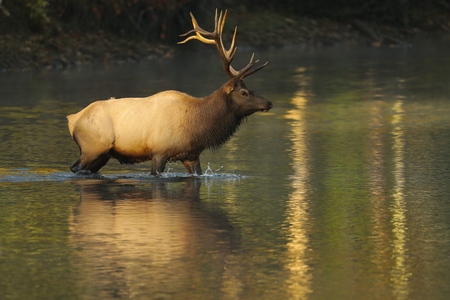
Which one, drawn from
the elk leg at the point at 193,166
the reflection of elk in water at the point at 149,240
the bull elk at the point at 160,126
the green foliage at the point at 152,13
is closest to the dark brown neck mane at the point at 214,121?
the bull elk at the point at 160,126

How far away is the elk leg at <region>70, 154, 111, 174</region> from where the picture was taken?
51.3 feet

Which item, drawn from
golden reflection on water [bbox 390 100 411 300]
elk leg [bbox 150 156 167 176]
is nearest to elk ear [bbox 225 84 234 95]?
elk leg [bbox 150 156 167 176]

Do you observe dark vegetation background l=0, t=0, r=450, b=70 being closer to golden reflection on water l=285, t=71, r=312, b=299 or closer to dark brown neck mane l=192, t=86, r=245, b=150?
golden reflection on water l=285, t=71, r=312, b=299

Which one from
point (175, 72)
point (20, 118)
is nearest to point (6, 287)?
point (20, 118)

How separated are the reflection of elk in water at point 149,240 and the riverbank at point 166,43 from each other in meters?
18.8

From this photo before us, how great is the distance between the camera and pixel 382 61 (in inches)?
1446

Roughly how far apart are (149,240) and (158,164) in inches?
151

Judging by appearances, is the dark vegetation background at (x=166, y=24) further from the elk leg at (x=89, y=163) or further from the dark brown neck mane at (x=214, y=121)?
the dark brown neck mane at (x=214, y=121)

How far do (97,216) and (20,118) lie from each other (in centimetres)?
975

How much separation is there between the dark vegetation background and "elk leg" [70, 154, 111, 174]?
15683mm

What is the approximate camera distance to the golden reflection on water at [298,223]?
32.5 ft

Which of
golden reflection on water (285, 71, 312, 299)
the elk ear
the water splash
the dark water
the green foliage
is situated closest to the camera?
golden reflection on water (285, 71, 312, 299)

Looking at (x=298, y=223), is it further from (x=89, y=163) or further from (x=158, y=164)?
(x=89, y=163)

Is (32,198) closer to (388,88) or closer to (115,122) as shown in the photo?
(115,122)
